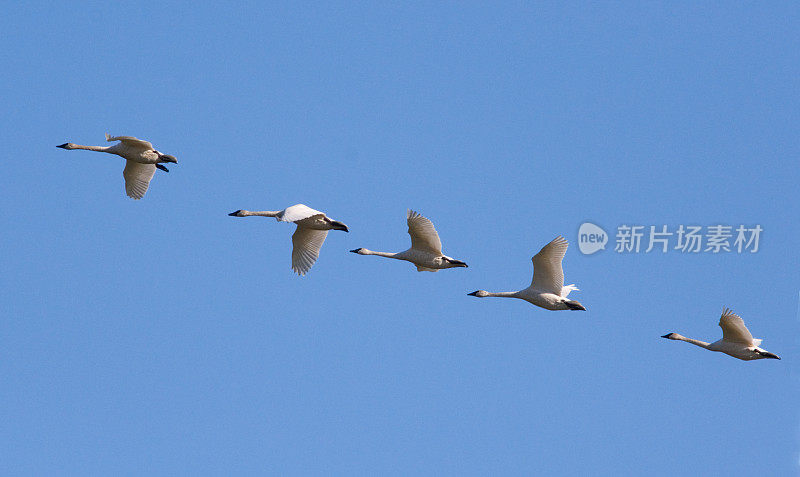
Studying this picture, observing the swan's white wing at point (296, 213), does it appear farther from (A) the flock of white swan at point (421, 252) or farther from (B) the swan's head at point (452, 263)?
(B) the swan's head at point (452, 263)

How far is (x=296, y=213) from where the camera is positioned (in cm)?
2836

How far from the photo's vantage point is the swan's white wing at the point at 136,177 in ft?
117

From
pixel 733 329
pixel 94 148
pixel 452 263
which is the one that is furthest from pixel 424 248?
pixel 94 148

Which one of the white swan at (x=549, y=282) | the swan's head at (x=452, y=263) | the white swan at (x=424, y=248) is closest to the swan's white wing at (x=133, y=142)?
the white swan at (x=424, y=248)

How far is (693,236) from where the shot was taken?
124ft

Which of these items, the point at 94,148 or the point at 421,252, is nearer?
Answer: the point at 421,252

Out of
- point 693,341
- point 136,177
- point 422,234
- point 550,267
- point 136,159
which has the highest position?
point 136,159

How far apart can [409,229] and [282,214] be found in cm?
373

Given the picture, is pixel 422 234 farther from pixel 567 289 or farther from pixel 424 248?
pixel 567 289

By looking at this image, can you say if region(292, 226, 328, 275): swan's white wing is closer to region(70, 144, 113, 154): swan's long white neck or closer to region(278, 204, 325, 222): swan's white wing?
region(278, 204, 325, 222): swan's white wing

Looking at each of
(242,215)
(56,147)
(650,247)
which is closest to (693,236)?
(650,247)

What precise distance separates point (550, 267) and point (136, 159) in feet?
42.7

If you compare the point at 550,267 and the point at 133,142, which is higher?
the point at 133,142

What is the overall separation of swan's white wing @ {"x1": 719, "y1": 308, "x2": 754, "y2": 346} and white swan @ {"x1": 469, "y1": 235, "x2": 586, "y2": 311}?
4591mm
